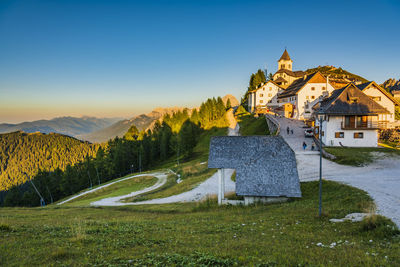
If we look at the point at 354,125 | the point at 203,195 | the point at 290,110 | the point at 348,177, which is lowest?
the point at 203,195

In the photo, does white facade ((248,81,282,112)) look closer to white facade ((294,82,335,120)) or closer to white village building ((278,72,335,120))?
white village building ((278,72,335,120))

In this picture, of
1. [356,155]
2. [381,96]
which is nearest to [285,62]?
[381,96]

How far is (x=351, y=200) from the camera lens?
1766 centimetres

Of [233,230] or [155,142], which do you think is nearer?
[233,230]

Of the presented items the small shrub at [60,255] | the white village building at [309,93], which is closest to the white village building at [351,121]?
the white village building at [309,93]

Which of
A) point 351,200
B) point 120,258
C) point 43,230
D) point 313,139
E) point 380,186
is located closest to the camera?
point 120,258

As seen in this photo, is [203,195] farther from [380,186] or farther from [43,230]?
[43,230]

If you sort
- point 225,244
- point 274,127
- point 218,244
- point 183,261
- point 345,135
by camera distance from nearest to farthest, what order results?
point 183,261 < point 225,244 < point 218,244 < point 345,135 < point 274,127

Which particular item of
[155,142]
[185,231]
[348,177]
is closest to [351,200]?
[348,177]

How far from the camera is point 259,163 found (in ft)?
80.3

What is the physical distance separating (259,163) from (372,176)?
13875 millimetres

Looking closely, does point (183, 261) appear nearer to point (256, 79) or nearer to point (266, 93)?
point (266, 93)

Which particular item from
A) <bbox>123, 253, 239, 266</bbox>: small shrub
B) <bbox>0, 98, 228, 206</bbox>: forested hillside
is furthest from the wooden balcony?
<bbox>0, 98, 228, 206</bbox>: forested hillside

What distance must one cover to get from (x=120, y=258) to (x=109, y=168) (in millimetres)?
87590
